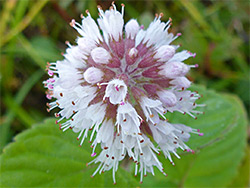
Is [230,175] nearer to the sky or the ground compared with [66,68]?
nearer to the ground

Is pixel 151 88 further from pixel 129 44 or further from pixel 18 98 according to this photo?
pixel 18 98

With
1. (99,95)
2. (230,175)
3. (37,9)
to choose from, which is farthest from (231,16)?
(99,95)

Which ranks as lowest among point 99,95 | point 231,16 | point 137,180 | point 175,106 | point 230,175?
point 230,175

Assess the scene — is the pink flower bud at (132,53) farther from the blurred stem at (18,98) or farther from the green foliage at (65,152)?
the blurred stem at (18,98)

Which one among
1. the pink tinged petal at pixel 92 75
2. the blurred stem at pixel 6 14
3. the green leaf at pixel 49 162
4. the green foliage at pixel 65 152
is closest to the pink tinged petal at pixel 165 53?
the pink tinged petal at pixel 92 75

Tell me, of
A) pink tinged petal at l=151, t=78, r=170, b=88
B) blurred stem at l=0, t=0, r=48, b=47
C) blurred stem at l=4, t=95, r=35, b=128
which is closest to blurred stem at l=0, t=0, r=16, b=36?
blurred stem at l=0, t=0, r=48, b=47

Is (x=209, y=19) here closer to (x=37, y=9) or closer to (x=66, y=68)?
(x=37, y=9)

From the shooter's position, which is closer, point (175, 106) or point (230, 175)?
point (175, 106)

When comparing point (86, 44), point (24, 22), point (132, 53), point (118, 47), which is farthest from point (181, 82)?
point (24, 22)
